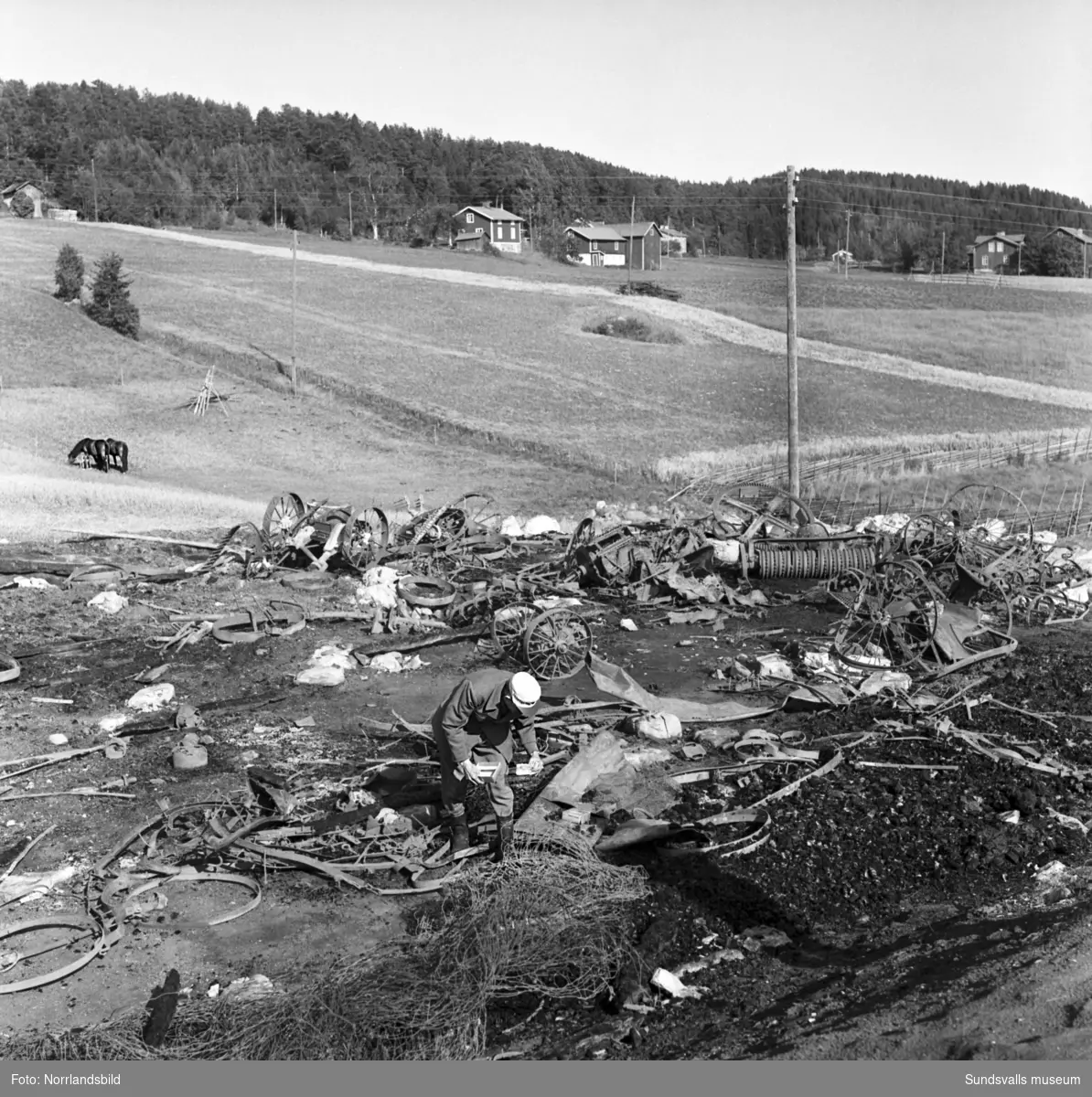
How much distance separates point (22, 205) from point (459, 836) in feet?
272

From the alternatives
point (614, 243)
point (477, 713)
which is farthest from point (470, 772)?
point (614, 243)

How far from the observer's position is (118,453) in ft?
101

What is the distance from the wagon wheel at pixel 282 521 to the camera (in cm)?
1858

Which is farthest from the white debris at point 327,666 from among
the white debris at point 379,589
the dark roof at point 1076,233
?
the dark roof at point 1076,233

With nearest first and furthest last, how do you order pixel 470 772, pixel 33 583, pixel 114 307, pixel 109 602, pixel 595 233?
pixel 470 772 < pixel 109 602 < pixel 33 583 < pixel 114 307 < pixel 595 233

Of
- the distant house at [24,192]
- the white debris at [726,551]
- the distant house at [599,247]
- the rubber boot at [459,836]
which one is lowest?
the rubber boot at [459,836]

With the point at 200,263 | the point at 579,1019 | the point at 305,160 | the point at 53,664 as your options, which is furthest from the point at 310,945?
the point at 305,160

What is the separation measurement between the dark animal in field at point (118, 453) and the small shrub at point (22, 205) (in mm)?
57021

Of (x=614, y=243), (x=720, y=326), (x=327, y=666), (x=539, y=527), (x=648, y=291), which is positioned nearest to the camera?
(x=327, y=666)

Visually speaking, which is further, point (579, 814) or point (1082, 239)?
point (1082, 239)

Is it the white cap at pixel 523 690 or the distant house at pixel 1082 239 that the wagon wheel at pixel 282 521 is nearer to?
the white cap at pixel 523 690

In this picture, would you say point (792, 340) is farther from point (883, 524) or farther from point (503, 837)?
point (503, 837)

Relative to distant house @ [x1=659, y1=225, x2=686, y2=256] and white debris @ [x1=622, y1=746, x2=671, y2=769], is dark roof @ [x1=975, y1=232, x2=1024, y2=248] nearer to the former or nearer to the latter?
distant house @ [x1=659, y1=225, x2=686, y2=256]

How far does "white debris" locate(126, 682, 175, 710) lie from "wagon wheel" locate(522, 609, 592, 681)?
12.4 ft
